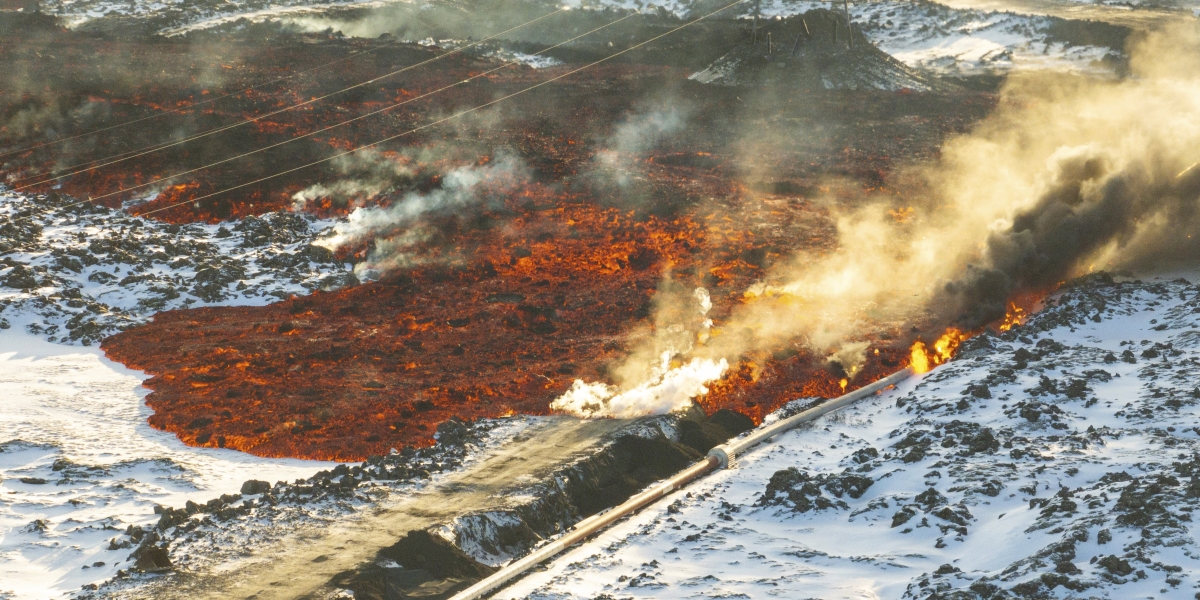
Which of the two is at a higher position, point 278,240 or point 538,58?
point 538,58

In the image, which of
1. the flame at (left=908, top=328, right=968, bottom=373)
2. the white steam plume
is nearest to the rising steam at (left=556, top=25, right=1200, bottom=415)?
the flame at (left=908, top=328, right=968, bottom=373)

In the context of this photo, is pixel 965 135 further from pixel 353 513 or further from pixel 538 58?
pixel 353 513

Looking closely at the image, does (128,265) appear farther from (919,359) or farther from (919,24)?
(919,24)

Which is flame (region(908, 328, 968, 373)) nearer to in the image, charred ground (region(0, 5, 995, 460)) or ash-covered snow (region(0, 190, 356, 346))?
charred ground (region(0, 5, 995, 460))

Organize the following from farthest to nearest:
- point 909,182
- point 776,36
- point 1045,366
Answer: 1. point 776,36
2. point 909,182
3. point 1045,366

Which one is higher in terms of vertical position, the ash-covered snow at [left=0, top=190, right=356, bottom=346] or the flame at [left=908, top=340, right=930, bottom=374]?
the ash-covered snow at [left=0, top=190, right=356, bottom=346]

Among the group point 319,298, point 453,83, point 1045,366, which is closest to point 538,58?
point 453,83
